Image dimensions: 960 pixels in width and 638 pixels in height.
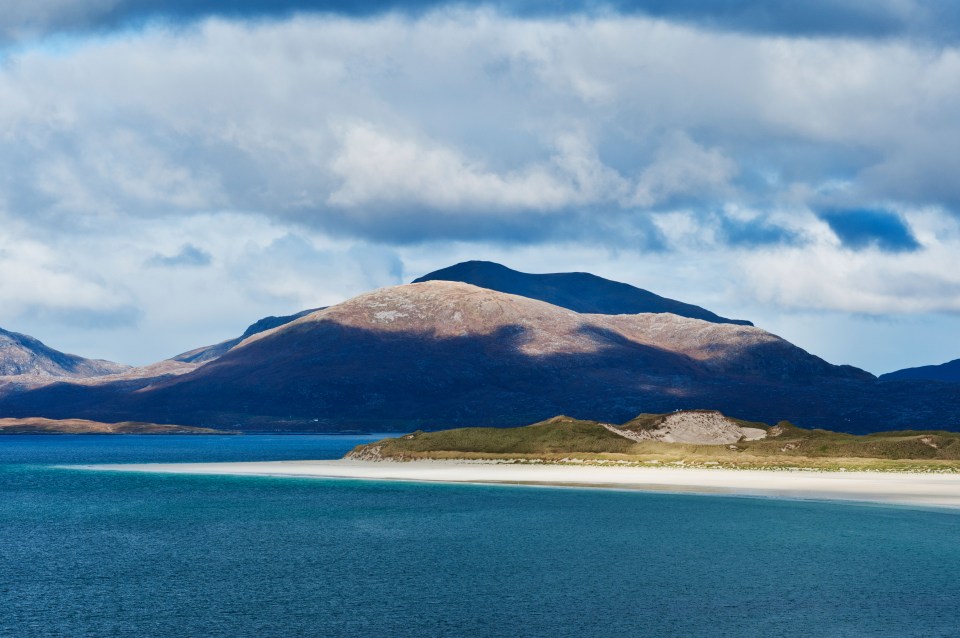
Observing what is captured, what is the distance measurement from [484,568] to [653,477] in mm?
60984

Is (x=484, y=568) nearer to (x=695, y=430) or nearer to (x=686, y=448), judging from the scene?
(x=686, y=448)

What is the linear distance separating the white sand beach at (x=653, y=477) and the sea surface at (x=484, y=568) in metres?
8.04

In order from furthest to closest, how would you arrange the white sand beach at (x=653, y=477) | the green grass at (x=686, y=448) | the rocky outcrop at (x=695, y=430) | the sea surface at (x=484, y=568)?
the rocky outcrop at (x=695, y=430), the green grass at (x=686, y=448), the white sand beach at (x=653, y=477), the sea surface at (x=484, y=568)

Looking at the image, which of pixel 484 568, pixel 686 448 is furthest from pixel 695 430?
pixel 484 568

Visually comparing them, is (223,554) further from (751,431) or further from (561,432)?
(751,431)

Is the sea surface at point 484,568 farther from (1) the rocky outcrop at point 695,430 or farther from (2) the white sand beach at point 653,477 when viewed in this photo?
(1) the rocky outcrop at point 695,430

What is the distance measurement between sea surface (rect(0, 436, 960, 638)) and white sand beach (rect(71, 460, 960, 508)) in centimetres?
804

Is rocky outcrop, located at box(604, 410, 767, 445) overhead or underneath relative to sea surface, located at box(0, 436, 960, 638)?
overhead

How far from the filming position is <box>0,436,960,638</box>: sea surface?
38.8 meters

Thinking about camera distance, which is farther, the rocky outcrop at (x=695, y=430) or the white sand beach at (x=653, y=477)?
the rocky outcrop at (x=695, y=430)

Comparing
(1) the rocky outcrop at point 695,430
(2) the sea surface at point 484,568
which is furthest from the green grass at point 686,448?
(2) the sea surface at point 484,568

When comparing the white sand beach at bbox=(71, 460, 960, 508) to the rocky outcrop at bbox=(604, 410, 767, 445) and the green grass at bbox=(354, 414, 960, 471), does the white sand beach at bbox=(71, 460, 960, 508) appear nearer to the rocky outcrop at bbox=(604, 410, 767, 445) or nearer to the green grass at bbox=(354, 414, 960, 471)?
the green grass at bbox=(354, 414, 960, 471)

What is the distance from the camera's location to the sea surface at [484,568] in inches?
1526

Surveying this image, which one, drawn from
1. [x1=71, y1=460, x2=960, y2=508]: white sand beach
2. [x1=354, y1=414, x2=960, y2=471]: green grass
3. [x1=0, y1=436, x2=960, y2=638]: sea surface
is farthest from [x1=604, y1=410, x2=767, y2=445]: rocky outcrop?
[x1=0, y1=436, x2=960, y2=638]: sea surface
